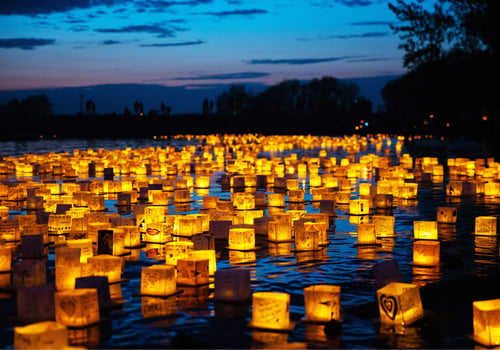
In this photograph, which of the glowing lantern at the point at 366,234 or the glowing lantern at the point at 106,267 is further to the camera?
the glowing lantern at the point at 366,234

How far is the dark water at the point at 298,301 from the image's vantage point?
736cm

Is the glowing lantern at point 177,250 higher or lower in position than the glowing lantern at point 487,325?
higher

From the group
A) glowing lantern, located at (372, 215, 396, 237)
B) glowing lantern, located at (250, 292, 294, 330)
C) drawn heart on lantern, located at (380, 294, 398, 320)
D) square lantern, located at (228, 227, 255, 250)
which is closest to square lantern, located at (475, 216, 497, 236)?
glowing lantern, located at (372, 215, 396, 237)

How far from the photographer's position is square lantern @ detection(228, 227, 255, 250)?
1216cm

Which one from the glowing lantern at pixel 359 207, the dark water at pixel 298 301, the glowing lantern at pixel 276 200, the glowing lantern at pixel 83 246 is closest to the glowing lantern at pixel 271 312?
the dark water at pixel 298 301

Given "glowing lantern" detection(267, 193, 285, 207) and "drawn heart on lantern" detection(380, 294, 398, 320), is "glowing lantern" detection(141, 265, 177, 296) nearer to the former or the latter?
"drawn heart on lantern" detection(380, 294, 398, 320)

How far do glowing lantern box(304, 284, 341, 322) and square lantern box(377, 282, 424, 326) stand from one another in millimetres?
492

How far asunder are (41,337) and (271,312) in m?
2.42

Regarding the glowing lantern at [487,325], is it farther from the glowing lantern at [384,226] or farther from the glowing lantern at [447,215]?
the glowing lantern at [447,215]

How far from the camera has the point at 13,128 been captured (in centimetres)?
9675

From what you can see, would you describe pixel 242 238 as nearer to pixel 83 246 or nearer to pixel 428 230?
pixel 83 246

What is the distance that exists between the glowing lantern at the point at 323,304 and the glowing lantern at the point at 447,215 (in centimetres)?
789

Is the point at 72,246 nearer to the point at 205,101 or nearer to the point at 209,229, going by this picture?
the point at 209,229

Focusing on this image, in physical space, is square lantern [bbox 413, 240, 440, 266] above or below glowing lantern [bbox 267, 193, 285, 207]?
below
